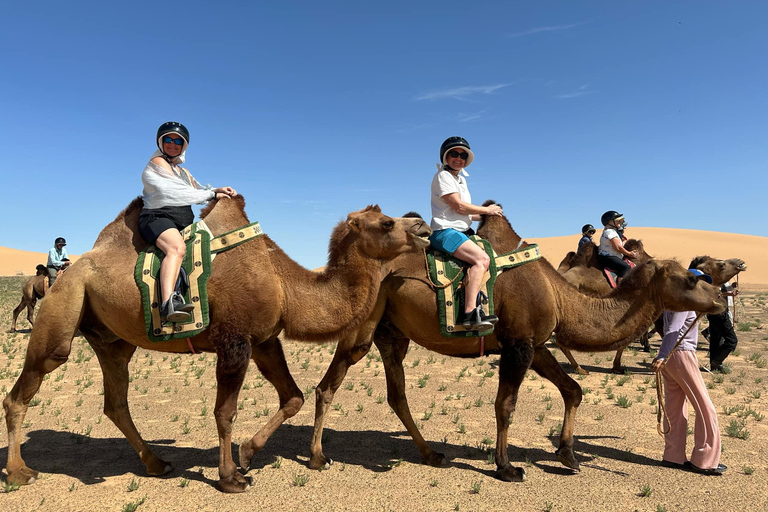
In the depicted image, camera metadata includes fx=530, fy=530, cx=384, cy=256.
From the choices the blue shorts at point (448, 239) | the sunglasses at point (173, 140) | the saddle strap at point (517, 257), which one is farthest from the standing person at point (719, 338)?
the sunglasses at point (173, 140)

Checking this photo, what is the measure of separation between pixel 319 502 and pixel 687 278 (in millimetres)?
4392

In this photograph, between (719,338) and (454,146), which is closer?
(454,146)

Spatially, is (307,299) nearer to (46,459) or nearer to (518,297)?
(518,297)

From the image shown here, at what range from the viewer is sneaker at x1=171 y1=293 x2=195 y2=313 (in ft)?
15.5

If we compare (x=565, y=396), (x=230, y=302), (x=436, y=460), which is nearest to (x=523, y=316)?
(x=565, y=396)

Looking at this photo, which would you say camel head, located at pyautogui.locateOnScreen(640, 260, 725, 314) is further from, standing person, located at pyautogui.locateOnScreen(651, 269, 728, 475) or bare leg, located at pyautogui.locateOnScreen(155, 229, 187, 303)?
bare leg, located at pyautogui.locateOnScreen(155, 229, 187, 303)

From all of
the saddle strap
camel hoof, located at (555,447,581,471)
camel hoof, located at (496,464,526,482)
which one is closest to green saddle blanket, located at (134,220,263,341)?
the saddle strap

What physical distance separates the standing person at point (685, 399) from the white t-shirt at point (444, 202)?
2591 mm

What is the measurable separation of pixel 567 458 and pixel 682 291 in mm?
2182

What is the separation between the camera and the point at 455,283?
564cm

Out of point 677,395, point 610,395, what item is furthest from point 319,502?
point 610,395

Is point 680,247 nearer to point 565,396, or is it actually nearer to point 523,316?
point 565,396

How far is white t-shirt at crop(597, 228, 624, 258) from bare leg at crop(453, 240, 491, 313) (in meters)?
6.24

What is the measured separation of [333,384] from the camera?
6.02 metres
